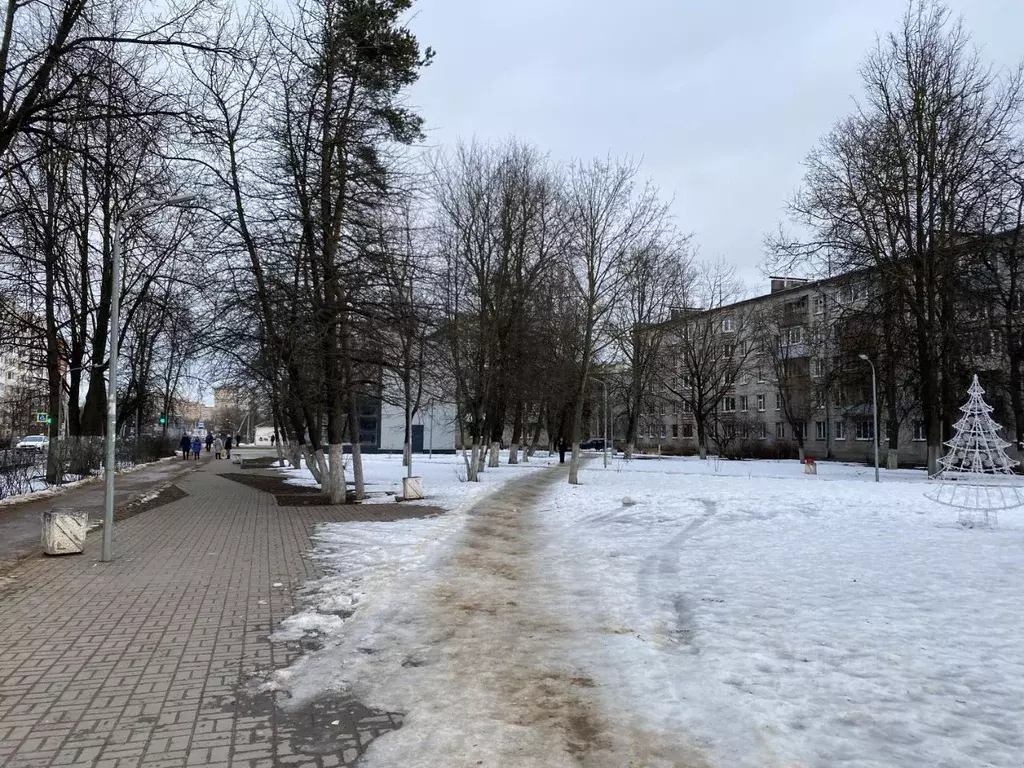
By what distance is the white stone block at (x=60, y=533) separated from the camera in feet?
33.5

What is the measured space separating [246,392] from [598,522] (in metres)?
14.1

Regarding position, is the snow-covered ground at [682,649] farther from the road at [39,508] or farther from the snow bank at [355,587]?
the road at [39,508]

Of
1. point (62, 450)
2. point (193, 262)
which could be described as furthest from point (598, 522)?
point (62, 450)

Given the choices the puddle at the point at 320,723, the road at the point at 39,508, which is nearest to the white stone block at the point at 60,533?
the road at the point at 39,508

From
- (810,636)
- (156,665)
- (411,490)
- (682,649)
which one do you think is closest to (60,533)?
(156,665)

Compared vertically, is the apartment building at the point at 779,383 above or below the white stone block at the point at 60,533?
above

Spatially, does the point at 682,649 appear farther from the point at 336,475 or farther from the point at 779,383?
the point at 779,383

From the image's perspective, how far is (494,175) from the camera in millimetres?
28172

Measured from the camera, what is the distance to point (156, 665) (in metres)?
5.44

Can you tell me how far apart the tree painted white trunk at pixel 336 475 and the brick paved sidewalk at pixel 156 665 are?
285 inches

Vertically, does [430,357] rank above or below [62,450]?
above

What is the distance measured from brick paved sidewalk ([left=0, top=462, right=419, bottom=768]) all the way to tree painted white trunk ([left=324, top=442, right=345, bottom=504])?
23.7ft

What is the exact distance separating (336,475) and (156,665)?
12.8 m

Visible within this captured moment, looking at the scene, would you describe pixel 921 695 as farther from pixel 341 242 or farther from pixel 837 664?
pixel 341 242
